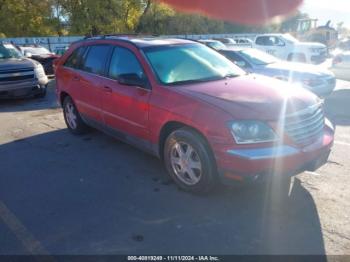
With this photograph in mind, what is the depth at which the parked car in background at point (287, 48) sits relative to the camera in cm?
1611

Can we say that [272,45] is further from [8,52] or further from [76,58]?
[76,58]

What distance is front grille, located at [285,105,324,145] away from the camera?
3488 millimetres

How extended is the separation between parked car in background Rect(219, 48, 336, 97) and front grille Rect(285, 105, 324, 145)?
467 cm

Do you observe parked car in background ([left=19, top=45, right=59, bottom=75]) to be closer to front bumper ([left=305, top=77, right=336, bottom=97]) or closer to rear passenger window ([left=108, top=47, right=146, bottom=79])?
front bumper ([left=305, top=77, right=336, bottom=97])

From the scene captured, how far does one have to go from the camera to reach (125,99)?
4.61 m

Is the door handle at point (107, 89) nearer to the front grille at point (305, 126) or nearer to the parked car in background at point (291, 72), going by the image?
the front grille at point (305, 126)

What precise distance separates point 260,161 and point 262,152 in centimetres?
9

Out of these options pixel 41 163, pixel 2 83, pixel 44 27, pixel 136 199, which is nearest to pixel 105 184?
pixel 136 199

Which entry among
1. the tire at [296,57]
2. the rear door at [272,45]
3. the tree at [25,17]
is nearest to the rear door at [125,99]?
the rear door at [272,45]

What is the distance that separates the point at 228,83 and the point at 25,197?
2.67 metres

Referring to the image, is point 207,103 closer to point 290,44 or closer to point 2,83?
point 2,83

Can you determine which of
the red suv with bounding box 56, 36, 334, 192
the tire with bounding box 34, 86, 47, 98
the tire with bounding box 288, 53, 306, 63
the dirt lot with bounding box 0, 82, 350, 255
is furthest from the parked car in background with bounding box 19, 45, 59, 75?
the dirt lot with bounding box 0, 82, 350, 255

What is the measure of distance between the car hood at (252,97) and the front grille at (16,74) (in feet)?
21.9

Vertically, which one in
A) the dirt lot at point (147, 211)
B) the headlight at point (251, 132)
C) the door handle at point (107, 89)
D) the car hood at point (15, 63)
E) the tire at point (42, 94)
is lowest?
the tire at point (42, 94)
